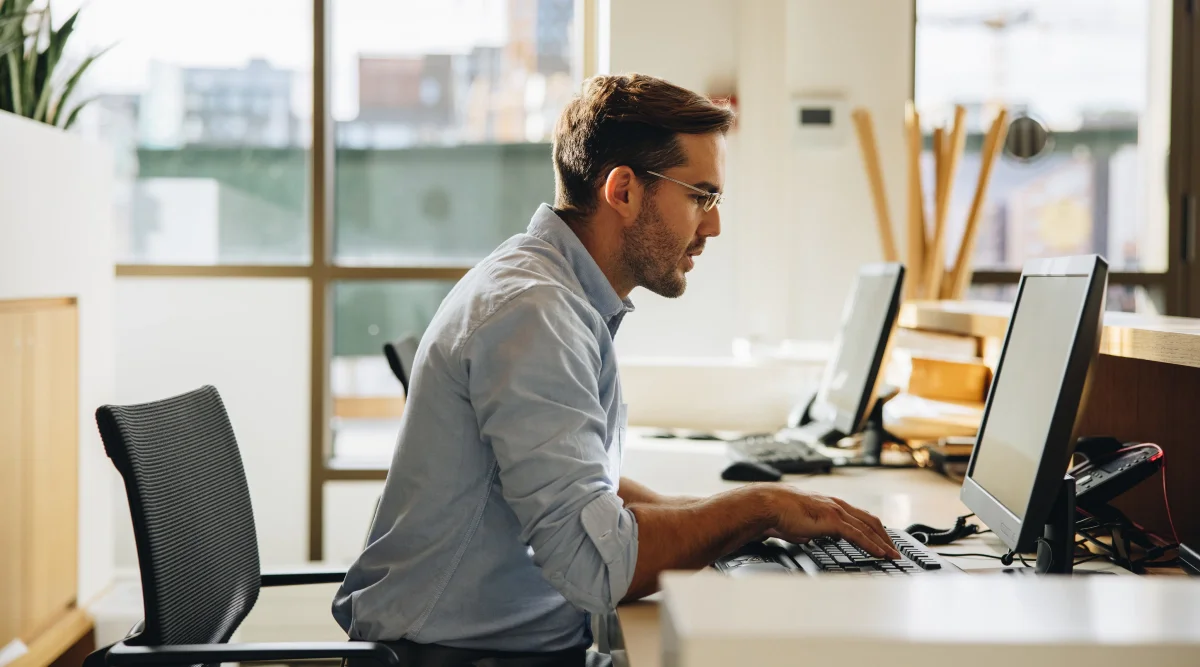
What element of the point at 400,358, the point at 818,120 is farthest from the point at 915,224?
the point at 400,358

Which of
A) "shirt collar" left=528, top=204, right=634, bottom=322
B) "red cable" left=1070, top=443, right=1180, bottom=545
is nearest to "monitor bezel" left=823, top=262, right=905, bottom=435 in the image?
"red cable" left=1070, top=443, right=1180, bottom=545

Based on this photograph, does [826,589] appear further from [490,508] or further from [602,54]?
[602,54]

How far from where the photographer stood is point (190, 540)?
147 cm

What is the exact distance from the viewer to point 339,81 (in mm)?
4012

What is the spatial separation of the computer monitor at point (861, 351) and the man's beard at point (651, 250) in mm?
975

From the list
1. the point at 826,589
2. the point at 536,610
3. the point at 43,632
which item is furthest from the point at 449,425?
the point at 43,632

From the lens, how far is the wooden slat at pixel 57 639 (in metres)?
2.68

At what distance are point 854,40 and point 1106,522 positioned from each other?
8.58 feet

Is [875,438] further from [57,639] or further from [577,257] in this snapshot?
[57,639]

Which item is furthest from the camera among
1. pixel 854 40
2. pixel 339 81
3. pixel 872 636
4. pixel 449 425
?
pixel 339 81

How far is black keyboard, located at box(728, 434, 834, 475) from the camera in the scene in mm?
2365

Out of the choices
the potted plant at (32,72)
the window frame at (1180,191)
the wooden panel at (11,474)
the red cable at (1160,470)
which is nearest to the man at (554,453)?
the red cable at (1160,470)

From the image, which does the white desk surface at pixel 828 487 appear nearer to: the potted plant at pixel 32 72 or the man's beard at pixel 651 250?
the man's beard at pixel 651 250

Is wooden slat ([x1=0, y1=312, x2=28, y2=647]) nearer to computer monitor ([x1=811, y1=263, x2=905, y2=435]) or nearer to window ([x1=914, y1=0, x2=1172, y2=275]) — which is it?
computer monitor ([x1=811, y1=263, x2=905, y2=435])
